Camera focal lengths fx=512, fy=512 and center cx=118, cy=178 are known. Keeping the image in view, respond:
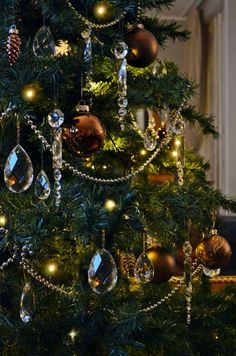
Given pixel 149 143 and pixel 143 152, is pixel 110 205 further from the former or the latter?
pixel 143 152

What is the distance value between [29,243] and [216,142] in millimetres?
2455

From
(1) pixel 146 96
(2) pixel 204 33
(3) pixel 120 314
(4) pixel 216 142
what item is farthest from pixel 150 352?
(2) pixel 204 33

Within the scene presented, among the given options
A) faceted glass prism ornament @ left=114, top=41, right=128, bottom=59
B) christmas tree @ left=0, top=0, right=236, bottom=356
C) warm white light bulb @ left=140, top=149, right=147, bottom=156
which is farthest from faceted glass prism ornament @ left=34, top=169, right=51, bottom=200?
warm white light bulb @ left=140, top=149, right=147, bottom=156

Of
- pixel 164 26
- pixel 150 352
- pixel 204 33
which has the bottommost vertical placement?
pixel 150 352

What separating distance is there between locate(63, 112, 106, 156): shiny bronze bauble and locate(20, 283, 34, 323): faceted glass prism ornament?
22 cm

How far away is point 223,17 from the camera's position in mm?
2961

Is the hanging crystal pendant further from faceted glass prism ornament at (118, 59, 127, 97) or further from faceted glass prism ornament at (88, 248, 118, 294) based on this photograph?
faceted glass prism ornament at (88, 248, 118, 294)

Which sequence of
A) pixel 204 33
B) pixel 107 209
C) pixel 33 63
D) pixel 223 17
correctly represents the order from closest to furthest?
pixel 107 209 → pixel 33 63 → pixel 223 17 → pixel 204 33

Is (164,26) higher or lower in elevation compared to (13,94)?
higher

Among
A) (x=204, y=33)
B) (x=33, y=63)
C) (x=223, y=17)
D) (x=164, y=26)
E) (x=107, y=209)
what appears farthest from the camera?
(x=204, y=33)

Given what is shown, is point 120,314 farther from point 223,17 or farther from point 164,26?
point 223,17

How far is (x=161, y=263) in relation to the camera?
826 mm

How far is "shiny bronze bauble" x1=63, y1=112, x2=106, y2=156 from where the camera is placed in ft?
2.52

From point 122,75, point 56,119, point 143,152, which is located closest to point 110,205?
point 56,119
